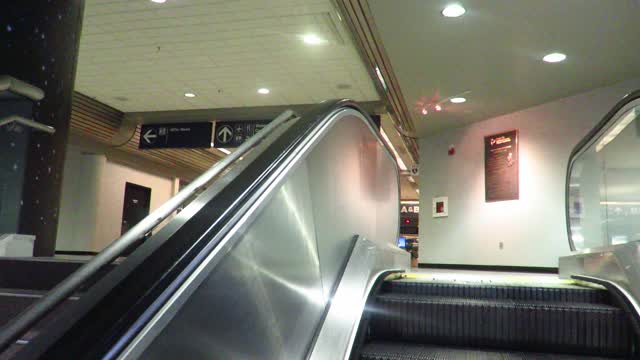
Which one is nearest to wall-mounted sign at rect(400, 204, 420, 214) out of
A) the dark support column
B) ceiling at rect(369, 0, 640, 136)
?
ceiling at rect(369, 0, 640, 136)

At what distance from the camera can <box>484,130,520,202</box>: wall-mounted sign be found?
27.8ft

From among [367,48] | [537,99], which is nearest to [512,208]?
[537,99]

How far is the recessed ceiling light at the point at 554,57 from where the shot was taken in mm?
6164

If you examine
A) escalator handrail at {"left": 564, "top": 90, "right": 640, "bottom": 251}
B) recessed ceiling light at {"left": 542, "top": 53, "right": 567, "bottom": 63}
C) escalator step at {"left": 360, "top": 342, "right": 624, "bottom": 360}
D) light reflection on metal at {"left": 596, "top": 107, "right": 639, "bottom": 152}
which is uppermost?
recessed ceiling light at {"left": 542, "top": 53, "right": 567, "bottom": 63}

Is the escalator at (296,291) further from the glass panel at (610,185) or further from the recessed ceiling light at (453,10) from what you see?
the recessed ceiling light at (453,10)

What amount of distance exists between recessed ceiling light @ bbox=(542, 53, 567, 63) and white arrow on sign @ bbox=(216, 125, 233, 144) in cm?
598

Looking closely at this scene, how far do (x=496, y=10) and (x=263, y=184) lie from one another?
445 centimetres

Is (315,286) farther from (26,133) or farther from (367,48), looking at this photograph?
(367,48)

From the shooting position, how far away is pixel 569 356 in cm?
214

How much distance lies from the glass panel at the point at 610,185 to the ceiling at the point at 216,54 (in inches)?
127

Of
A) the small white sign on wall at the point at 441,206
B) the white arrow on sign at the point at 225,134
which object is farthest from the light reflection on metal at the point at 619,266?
the white arrow on sign at the point at 225,134

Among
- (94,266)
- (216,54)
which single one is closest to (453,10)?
(216,54)

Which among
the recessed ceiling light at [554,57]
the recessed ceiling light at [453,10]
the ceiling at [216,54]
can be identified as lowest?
the recessed ceiling light at [554,57]

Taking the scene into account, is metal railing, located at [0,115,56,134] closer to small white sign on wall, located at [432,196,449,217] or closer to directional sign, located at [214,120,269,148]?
directional sign, located at [214,120,269,148]
